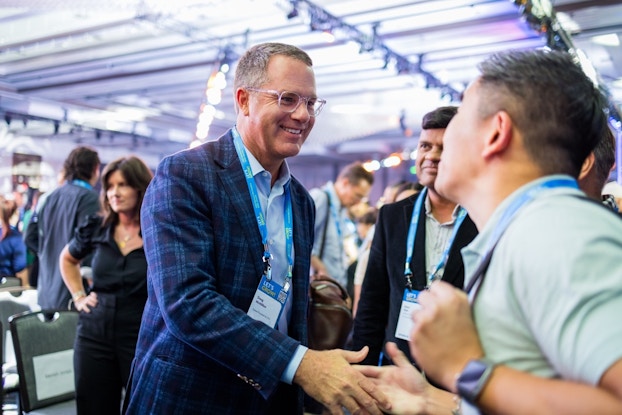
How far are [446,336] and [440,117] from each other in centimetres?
148

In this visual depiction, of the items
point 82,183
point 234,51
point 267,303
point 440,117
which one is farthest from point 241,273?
point 234,51

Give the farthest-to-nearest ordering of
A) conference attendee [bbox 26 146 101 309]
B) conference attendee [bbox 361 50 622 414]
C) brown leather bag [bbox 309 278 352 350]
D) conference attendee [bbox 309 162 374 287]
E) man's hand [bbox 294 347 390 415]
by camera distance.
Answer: conference attendee [bbox 309 162 374 287]
conference attendee [bbox 26 146 101 309]
brown leather bag [bbox 309 278 352 350]
man's hand [bbox 294 347 390 415]
conference attendee [bbox 361 50 622 414]

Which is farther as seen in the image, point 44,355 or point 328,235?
point 328,235

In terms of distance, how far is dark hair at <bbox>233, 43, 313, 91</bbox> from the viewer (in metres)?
1.69

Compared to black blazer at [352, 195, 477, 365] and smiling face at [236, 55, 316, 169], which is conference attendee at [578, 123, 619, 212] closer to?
black blazer at [352, 195, 477, 365]

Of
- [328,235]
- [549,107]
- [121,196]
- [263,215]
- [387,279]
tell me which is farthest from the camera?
[328,235]

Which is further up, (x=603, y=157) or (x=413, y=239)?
(x=603, y=157)

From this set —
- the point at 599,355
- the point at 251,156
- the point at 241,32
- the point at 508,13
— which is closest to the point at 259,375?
the point at 251,156

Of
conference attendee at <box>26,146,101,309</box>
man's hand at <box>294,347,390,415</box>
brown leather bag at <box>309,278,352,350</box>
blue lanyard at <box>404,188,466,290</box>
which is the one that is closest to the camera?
man's hand at <box>294,347,390,415</box>

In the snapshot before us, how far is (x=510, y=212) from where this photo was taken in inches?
34.2

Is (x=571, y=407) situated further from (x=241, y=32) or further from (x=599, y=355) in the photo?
(x=241, y=32)

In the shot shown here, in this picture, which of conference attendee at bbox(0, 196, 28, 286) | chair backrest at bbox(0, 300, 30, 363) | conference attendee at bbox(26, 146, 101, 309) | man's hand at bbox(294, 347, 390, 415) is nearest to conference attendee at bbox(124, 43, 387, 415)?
man's hand at bbox(294, 347, 390, 415)

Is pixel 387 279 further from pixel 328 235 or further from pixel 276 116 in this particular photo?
pixel 328 235

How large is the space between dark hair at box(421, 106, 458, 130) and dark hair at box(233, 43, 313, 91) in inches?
26.5
